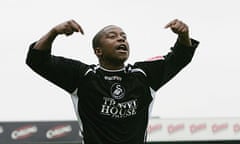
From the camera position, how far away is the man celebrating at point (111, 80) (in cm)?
304

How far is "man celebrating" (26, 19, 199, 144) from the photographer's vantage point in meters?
3.04

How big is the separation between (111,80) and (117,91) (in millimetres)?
89

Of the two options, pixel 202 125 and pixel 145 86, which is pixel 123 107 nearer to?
pixel 145 86

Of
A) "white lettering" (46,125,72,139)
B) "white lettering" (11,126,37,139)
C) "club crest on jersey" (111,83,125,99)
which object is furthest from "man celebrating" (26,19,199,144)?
"white lettering" (46,125,72,139)

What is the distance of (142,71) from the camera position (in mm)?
3244

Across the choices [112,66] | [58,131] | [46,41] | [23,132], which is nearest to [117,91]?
[112,66]

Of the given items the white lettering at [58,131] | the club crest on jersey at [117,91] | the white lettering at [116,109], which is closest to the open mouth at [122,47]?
the club crest on jersey at [117,91]

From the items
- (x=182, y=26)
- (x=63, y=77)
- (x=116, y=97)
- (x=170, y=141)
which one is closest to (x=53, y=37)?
(x=63, y=77)

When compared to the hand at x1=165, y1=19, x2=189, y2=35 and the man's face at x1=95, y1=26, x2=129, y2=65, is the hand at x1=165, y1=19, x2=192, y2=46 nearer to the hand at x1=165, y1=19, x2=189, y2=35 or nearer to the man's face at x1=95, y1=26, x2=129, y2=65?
the hand at x1=165, y1=19, x2=189, y2=35

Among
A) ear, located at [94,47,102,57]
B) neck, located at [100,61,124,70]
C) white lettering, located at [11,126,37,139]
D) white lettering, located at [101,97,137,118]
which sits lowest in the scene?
white lettering, located at [11,126,37,139]

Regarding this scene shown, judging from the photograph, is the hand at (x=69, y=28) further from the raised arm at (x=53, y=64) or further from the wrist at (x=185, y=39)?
the wrist at (x=185, y=39)

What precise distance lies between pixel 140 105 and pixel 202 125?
12063 mm

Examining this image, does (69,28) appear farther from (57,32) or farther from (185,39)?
(185,39)

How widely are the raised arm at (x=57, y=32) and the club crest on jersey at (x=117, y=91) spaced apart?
0.45 m
